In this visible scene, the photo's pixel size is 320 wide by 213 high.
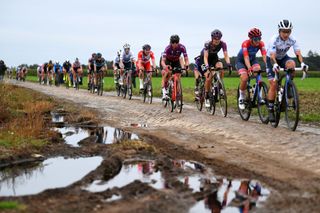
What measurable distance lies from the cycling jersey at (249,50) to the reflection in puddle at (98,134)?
4139 mm

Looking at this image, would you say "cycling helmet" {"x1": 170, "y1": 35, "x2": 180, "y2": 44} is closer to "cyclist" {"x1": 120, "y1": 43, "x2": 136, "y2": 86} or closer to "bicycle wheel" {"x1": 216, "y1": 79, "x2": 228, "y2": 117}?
"bicycle wheel" {"x1": 216, "y1": 79, "x2": 228, "y2": 117}

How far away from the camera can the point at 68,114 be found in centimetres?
1283

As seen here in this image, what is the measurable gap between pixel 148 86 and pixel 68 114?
6268mm

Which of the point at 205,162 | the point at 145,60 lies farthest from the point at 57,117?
the point at 145,60

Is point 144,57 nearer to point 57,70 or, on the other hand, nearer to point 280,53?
point 280,53

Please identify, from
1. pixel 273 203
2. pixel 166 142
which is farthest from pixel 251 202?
pixel 166 142

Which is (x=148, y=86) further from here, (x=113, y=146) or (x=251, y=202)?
(x=251, y=202)

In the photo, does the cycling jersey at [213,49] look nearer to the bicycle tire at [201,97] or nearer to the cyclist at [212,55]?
the cyclist at [212,55]

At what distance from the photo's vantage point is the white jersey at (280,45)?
10248 mm

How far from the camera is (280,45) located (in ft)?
33.9

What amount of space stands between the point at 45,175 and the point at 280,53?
22.3 ft

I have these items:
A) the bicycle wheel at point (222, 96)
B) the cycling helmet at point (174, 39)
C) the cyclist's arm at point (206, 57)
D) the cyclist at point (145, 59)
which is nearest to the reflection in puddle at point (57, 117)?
the cycling helmet at point (174, 39)

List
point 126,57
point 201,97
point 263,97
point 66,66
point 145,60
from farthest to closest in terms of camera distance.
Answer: point 66,66
point 126,57
point 145,60
point 201,97
point 263,97

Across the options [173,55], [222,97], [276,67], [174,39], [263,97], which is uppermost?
[174,39]
